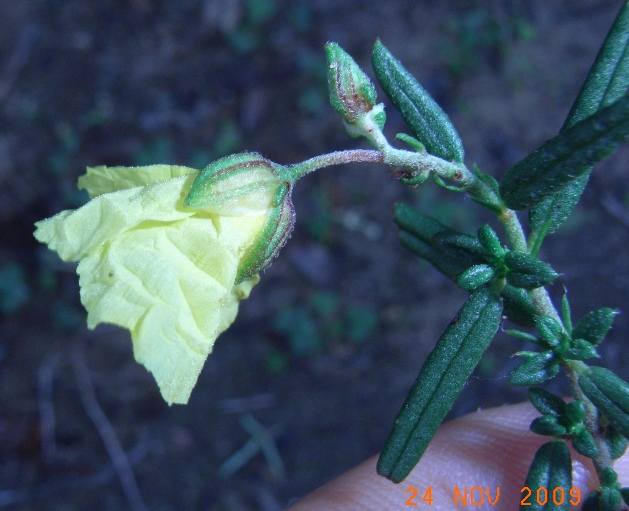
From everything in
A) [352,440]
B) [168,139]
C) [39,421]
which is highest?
[168,139]

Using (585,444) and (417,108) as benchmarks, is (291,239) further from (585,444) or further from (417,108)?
(585,444)

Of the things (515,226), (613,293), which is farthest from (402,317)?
(515,226)

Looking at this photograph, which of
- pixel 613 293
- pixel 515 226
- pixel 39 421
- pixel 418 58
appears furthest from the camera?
pixel 418 58

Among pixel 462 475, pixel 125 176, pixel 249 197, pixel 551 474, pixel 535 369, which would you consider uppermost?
pixel 125 176

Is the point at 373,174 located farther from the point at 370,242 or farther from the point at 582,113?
the point at 582,113

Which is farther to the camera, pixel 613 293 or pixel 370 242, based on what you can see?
pixel 370 242

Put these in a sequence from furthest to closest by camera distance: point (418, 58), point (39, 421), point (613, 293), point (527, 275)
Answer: point (418, 58) → point (39, 421) → point (613, 293) → point (527, 275)

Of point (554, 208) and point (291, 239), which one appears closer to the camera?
point (554, 208)

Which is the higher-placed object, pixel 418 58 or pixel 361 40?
pixel 361 40

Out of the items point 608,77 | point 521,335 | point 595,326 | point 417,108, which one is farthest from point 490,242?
point 608,77
